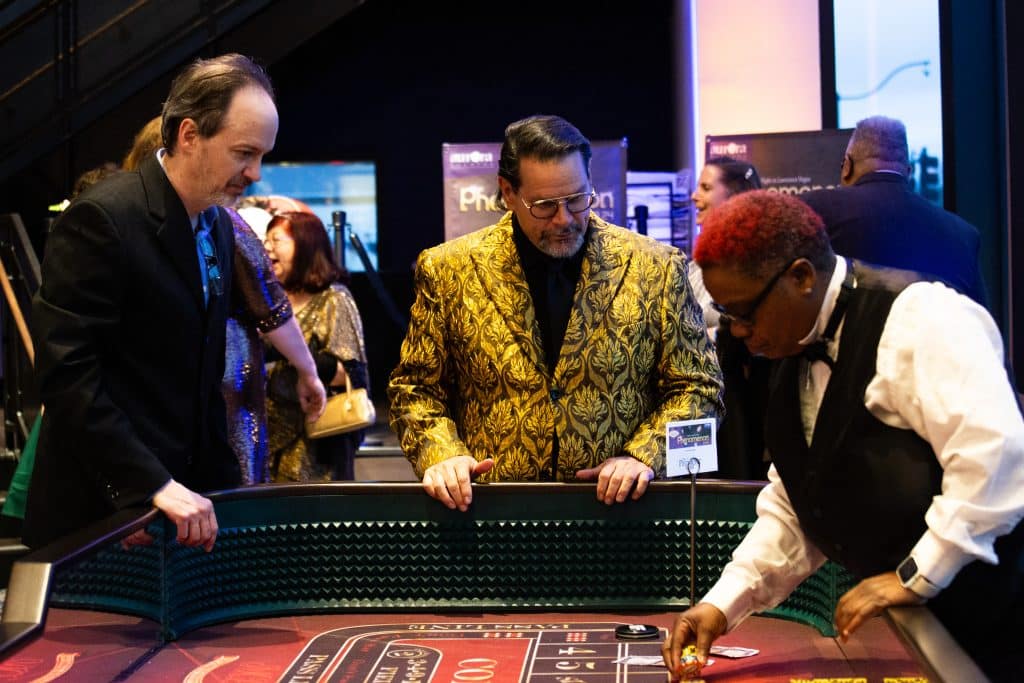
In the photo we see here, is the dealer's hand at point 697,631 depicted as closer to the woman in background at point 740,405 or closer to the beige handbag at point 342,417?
the beige handbag at point 342,417

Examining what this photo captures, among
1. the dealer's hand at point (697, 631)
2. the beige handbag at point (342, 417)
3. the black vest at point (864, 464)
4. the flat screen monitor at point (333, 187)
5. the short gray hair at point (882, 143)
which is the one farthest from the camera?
the flat screen monitor at point (333, 187)

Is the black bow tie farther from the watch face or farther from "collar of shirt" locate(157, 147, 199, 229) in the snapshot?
"collar of shirt" locate(157, 147, 199, 229)

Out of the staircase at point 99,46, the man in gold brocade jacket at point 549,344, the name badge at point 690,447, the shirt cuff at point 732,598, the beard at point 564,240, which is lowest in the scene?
the shirt cuff at point 732,598

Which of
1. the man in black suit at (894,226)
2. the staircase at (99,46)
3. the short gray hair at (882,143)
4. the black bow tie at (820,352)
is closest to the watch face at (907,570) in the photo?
the black bow tie at (820,352)

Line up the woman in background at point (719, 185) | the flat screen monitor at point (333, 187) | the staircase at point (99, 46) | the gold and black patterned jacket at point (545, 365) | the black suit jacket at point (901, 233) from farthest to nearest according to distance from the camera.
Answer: the flat screen monitor at point (333, 187) → the staircase at point (99, 46) → the woman in background at point (719, 185) → the black suit jacket at point (901, 233) → the gold and black patterned jacket at point (545, 365)

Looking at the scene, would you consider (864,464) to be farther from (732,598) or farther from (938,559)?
(732,598)

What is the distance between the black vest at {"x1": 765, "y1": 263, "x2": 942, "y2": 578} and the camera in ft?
5.24

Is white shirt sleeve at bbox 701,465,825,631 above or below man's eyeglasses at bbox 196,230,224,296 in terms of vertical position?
below

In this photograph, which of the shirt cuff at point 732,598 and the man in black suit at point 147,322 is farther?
the man in black suit at point 147,322

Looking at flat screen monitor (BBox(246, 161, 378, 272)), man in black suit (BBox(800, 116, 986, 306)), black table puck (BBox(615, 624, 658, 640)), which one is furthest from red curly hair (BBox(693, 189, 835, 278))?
flat screen monitor (BBox(246, 161, 378, 272))

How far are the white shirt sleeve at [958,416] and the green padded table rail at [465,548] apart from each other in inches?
33.9

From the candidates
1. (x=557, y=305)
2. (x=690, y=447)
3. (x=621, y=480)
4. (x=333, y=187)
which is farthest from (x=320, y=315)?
(x=333, y=187)

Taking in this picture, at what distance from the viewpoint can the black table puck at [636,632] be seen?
7.20ft

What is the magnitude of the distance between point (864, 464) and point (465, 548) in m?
1.02
